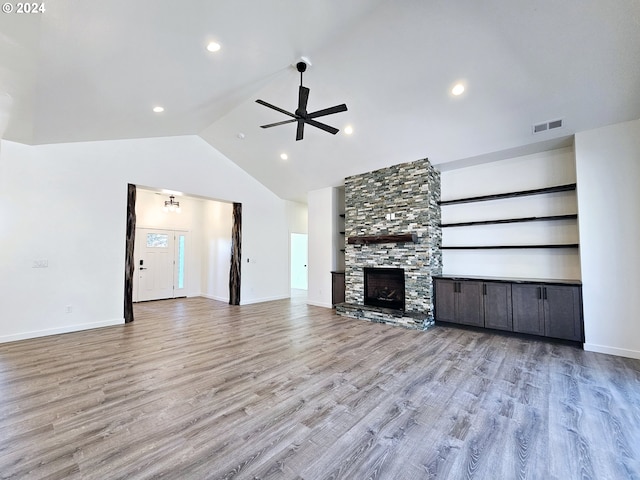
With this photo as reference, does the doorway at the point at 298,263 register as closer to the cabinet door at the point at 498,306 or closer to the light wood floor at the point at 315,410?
the light wood floor at the point at 315,410

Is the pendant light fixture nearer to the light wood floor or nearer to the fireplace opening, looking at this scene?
the light wood floor

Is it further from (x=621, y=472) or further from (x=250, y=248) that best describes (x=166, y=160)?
(x=621, y=472)

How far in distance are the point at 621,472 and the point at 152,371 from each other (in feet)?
12.9

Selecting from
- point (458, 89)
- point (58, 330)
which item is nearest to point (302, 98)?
point (458, 89)

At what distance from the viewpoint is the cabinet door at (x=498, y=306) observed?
440 centimetres

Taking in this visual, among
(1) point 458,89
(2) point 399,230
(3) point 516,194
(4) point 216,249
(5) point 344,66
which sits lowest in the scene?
(4) point 216,249

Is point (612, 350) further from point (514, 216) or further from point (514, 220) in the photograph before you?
point (514, 216)

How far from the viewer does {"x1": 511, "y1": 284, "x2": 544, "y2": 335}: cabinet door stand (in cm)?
412

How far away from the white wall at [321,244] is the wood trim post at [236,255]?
1.84 meters

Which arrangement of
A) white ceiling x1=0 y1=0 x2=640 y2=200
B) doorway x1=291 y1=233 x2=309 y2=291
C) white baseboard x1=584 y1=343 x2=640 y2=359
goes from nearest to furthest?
1. white ceiling x1=0 y1=0 x2=640 y2=200
2. white baseboard x1=584 y1=343 x2=640 y2=359
3. doorway x1=291 y1=233 x2=309 y2=291

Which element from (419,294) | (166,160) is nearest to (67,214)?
(166,160)

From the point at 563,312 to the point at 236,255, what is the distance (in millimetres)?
6530

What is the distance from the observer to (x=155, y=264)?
26.0ft

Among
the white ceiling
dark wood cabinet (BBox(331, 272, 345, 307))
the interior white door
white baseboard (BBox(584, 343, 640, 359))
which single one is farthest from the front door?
white baseboard (BBox(584, 343, 640, 359))
